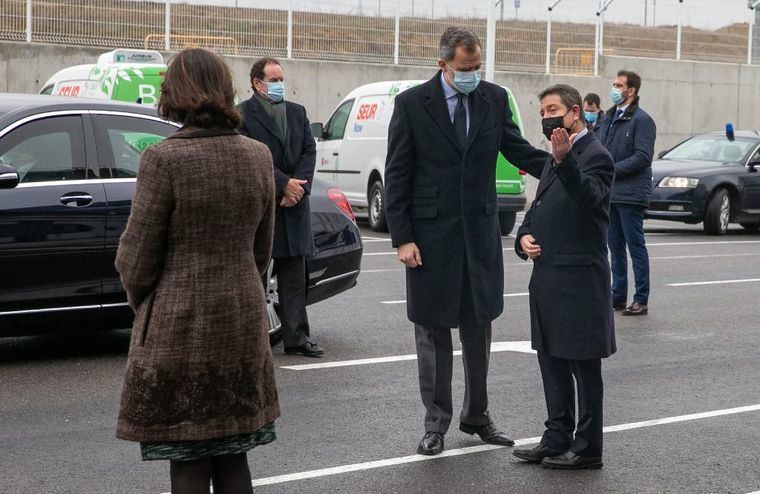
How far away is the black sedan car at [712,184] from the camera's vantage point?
19.2 meters

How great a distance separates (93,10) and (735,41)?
17.3 meters

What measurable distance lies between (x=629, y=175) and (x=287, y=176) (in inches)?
130

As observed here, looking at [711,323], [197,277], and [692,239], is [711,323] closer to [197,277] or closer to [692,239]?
[197,277]

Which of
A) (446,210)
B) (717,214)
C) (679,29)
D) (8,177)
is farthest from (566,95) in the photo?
(679,29)

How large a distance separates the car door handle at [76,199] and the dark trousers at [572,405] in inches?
127

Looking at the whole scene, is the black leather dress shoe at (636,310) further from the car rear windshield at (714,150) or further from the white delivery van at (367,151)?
the car rear windshield at (714,150)

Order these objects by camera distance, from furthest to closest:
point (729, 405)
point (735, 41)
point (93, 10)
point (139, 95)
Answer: point (735, 41), point (93, 10), point (139, 95), point (729, 405)

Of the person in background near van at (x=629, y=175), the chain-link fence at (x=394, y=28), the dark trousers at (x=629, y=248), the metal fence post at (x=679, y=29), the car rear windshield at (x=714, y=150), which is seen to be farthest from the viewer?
the metal fence post at (x=679, y=29)

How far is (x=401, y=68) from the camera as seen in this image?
28.1 meters

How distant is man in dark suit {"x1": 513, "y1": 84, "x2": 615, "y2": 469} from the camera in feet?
19.2

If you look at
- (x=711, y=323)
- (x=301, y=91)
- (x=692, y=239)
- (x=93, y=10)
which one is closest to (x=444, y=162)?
(x=711, y=323)

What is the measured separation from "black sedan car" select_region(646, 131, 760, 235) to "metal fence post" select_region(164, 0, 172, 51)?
980 centimetres

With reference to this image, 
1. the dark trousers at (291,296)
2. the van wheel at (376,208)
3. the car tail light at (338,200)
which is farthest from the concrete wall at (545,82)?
the dark trousers at (291,296)

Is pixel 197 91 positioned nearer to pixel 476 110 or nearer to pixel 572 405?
pixel 476 110
